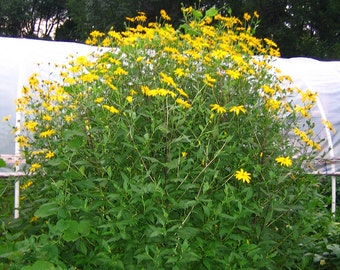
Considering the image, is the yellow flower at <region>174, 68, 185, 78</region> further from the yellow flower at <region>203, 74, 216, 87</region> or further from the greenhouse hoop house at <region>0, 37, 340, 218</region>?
the greenhouse hoop house at <region>0, 37, 340, 218</region>

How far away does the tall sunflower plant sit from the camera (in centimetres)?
245

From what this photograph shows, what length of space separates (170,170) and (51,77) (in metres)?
3.19

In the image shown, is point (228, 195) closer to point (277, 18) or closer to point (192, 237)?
point (192, 237)

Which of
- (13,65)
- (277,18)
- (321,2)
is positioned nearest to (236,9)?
(277,18)

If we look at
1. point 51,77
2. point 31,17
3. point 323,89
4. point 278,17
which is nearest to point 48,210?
point 51,77

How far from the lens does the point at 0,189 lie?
172 inches

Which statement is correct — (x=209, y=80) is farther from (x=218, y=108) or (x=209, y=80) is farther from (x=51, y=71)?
(x=51, y=71)

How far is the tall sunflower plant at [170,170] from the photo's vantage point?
245 cm

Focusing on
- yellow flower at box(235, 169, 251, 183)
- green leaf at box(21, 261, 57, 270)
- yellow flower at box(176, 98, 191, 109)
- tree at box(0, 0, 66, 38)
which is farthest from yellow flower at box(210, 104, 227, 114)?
tree at box(0, 0, 66, 38)

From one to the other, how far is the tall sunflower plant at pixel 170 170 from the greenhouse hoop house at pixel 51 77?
200cm

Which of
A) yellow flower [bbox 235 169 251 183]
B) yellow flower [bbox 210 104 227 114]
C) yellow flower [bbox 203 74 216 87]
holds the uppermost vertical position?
yellow flower [bbox 203 74 216 87]

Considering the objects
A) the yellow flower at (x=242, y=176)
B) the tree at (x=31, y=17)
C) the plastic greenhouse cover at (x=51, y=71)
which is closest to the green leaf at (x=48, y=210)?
the yellow flower at (x=242, y=176)

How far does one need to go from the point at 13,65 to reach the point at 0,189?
171 centimetres

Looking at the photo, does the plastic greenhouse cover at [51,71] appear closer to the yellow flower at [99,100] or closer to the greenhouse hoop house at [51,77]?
the greenhouse hoop house at [51,77]
